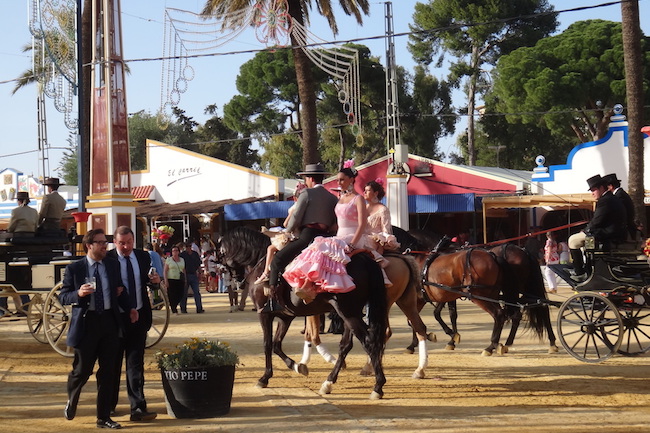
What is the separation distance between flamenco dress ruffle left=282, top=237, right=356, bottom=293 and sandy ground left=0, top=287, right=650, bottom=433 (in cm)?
122

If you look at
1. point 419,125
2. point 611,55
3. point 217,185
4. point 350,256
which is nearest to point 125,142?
point 350,256

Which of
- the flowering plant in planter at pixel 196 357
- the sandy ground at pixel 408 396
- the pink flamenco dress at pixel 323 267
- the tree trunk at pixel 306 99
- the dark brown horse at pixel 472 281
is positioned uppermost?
the tree trunk at pixel 306 99

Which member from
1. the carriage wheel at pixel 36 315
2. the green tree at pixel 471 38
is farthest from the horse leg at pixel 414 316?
the green tree at pixel 471 38

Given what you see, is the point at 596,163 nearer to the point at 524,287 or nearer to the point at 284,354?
the point at 524,287

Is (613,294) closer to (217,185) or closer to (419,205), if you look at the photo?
(419,205)

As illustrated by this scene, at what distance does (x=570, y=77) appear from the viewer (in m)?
40.6

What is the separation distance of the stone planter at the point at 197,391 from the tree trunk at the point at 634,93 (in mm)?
14722

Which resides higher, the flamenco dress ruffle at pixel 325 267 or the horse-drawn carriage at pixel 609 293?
the flamenco dress ruffle at pixel 325 267

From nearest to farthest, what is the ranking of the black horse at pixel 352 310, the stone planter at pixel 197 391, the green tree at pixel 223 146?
1. the stone planter at pixel 197 391
2. the black horse at pixel 352 310
3. the green tree at pixel 223 146

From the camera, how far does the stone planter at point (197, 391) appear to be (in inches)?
332

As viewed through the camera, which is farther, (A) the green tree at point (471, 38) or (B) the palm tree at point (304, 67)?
(A) the green tree at point (471, 38)

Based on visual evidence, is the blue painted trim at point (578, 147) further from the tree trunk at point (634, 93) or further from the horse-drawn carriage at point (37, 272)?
the horse-drawn carriage at point (37, 272)

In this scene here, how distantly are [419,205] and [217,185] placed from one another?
39.6 feet

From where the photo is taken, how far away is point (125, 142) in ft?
68.8
